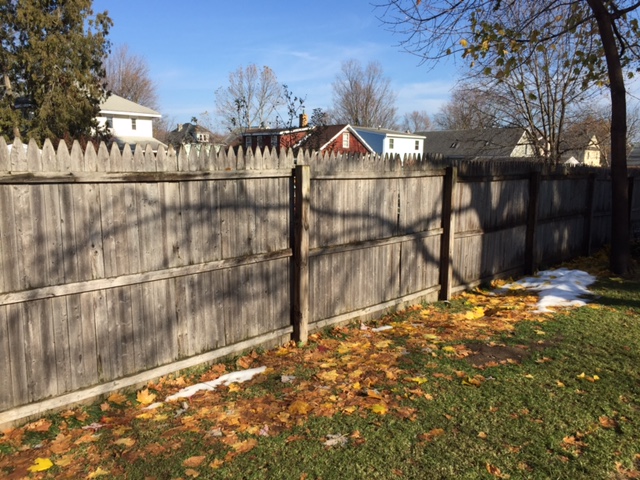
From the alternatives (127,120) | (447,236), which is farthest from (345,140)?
(447,236)

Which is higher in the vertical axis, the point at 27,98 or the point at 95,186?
the point at 27,98

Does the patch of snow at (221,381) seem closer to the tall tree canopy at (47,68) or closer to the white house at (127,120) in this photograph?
the tall tree canopy at (47,68)

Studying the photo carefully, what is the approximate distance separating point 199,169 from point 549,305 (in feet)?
18.2

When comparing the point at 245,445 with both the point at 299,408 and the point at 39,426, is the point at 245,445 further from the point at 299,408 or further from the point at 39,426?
the point at 39,426

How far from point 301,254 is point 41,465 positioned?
122 inches

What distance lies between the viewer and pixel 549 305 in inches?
304

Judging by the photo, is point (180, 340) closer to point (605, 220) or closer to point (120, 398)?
point (120, 398)

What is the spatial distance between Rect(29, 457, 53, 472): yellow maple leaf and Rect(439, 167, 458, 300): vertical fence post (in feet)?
19.1

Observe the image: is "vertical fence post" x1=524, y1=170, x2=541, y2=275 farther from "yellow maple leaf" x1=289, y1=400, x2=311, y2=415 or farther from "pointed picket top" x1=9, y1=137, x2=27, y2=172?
"pointed picket top" x1=9, y1=137, x2=27, y2=172

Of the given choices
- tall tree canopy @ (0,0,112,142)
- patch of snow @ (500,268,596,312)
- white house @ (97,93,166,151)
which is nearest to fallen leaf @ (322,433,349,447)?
patch of snow @ (500,268,596,312)

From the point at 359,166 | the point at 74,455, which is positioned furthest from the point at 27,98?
the point at 74,455

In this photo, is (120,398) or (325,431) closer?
(325,431)

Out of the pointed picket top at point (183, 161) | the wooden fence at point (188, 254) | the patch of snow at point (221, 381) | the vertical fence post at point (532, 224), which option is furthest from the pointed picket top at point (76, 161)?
the vertical fence post at point (532, 224)

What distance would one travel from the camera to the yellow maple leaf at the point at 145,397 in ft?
14.5
